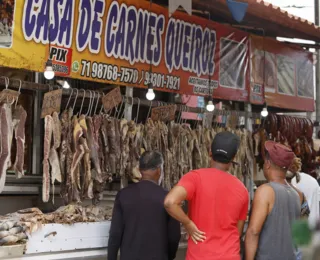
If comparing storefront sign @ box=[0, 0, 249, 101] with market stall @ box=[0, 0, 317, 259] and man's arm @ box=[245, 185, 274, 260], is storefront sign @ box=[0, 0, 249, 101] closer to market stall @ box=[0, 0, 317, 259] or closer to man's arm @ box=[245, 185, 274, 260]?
market stall @ box=[0, 0, 317, 259]

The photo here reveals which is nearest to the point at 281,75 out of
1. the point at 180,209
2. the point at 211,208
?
the point at 211,208

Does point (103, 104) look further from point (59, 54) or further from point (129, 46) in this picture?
point (129, 46)

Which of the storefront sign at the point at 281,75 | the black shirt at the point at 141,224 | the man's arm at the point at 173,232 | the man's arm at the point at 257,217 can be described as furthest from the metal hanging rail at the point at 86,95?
the man's arm at the point at 257,217

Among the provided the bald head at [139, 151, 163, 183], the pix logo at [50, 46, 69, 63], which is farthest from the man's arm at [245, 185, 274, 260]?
the pix logo at [50, 46, 69, 63]

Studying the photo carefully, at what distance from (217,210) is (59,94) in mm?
2165

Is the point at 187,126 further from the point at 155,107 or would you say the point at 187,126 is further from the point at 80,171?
the point at 80,171

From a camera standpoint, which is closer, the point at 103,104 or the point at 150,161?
the point at 150,161

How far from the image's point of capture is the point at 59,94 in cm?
475

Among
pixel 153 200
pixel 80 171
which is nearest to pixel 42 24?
pixel 80 171

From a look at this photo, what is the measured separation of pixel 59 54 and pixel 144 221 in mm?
2028

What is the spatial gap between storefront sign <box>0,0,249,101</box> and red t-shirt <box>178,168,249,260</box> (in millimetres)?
2246

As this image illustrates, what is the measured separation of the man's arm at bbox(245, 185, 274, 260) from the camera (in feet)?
11.4

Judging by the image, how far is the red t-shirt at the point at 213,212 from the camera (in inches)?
130

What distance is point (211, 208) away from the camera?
3334mm
